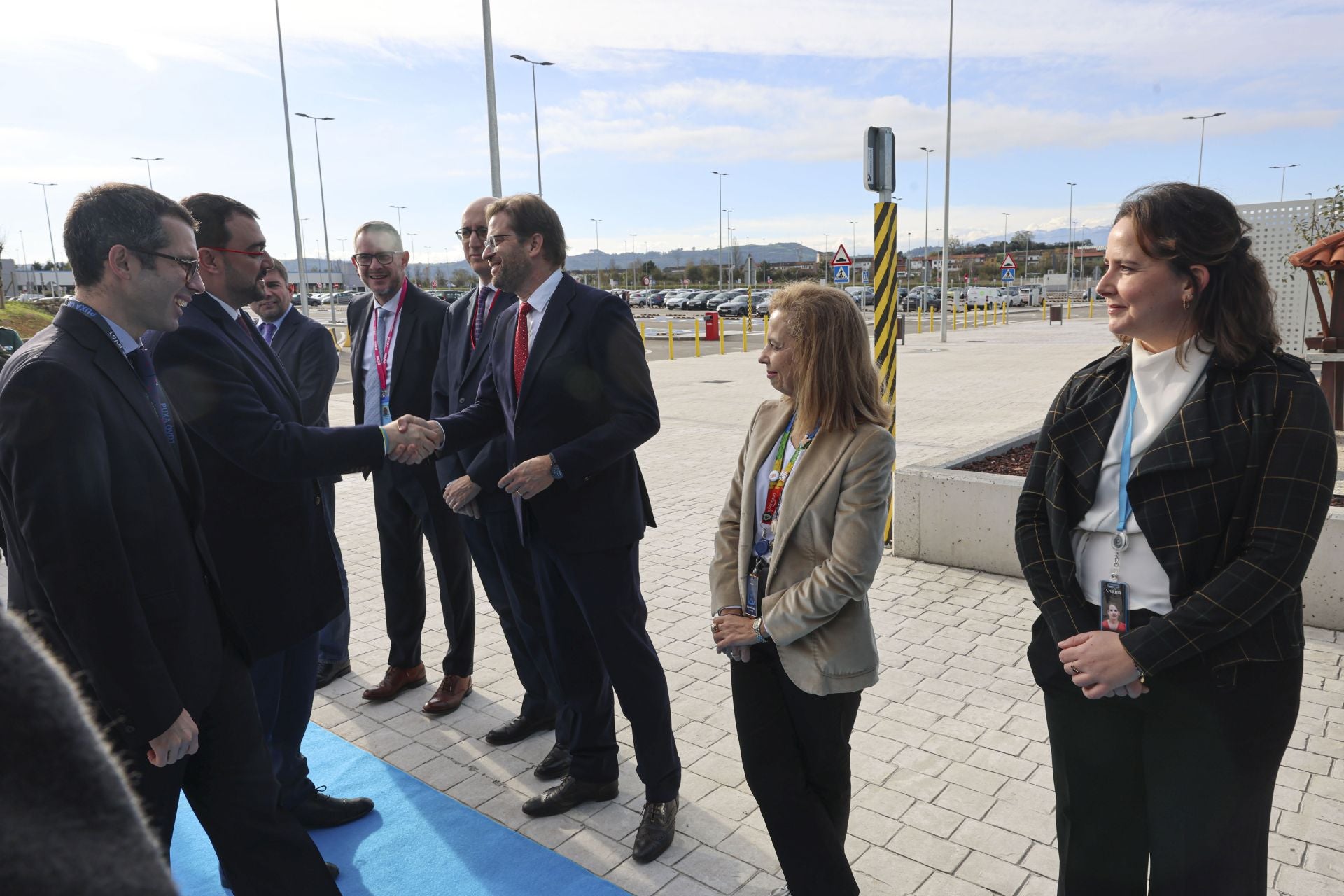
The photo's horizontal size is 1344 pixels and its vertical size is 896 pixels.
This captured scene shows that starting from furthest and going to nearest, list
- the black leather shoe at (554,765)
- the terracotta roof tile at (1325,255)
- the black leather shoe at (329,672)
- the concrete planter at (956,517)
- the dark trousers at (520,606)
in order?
the terracotta roof tile at (1325,255) → the concrete planter at (956,517) → the black leather shoe at (329,672) → the dark trousers at (520,606) → the black leather shoe at (554,765)

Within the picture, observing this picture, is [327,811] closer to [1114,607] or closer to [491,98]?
[1114,607]

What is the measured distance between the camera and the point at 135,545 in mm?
2205

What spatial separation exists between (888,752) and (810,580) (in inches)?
69.2

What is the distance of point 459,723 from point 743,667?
215cm

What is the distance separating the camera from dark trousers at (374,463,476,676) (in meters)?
4.50

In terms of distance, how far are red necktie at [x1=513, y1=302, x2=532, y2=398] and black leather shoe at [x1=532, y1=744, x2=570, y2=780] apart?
152 cm

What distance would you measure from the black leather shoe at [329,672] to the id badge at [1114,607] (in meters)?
4.01

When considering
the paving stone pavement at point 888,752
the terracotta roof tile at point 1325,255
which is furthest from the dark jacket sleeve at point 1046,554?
the terracotta roof tile at point 1325,255

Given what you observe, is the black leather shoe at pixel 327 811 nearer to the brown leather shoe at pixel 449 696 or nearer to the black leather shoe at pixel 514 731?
the black leather shoe at pixel 514 731

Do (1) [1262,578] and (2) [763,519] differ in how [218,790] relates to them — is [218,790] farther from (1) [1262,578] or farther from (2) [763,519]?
(1) [1262,578]

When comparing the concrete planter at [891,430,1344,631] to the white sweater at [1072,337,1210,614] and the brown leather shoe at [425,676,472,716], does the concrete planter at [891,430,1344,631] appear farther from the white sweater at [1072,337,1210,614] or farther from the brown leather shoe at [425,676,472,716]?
the white sweater at [1072,337,1210,614]

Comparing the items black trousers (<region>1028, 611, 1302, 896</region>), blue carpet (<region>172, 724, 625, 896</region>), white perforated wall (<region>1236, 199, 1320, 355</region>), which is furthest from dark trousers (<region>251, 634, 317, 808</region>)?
white perforated wall (<region>1236, 199, 1320, 355</region>)

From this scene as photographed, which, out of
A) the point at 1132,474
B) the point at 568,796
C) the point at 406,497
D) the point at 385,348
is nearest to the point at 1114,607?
the point at 1132,474

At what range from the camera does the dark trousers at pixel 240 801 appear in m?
2.43
